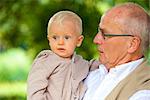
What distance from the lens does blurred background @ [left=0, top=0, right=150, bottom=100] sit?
4641 millimetres

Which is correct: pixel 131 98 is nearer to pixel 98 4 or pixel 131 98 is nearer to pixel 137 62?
pixel 137 62

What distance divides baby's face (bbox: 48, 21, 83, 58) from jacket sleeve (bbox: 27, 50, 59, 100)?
53 millimetres

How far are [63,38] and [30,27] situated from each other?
303 cm

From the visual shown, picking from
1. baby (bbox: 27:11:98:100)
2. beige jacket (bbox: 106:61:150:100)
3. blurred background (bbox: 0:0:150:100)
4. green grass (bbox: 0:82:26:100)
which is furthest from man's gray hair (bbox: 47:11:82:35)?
green grass (bbox: 0:82:26:100)

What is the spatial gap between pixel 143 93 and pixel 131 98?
0.16ft

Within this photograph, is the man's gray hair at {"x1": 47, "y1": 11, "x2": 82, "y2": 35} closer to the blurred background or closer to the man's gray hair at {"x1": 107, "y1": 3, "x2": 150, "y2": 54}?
the man's gray hair at {"x1": 107, "y1": 3, "x2": 150, "y2": 54}

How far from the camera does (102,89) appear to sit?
2412 mm

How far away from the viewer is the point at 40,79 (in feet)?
7.88

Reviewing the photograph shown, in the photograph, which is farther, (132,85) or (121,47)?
(121,47)

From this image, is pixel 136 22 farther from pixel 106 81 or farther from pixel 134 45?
pixel 106 81

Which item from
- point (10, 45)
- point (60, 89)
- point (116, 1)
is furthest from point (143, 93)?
point (10, 45)

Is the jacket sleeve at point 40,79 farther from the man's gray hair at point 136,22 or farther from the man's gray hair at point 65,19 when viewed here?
the man's gray hair at point 136,22

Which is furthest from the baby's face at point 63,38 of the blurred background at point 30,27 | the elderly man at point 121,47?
the blurred background at point 30,27

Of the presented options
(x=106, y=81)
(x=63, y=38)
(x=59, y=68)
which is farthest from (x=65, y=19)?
(x=106, y=81)
